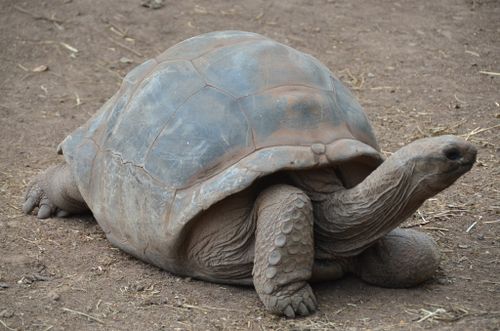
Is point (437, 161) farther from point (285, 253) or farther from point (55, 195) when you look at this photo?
point (55, 195)

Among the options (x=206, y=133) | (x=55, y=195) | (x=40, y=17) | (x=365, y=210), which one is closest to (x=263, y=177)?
(x=206, y=133)

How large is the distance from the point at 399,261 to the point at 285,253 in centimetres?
71

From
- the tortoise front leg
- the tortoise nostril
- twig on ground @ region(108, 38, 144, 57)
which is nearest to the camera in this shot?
the tortoise nostril

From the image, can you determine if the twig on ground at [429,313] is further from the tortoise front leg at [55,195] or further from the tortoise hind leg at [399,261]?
the tortoise front leg at [55,195]

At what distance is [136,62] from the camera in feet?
27.3

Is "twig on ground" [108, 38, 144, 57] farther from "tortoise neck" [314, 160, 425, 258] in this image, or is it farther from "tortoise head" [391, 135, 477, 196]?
"tortoise head" [391, 135, 477, 196]

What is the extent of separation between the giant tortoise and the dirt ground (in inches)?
6.8

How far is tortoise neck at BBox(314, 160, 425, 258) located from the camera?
4070mm

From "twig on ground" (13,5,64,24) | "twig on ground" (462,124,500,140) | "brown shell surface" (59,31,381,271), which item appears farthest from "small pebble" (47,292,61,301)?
"twig on ground" (13,5,64,24)

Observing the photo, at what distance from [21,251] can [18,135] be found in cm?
216

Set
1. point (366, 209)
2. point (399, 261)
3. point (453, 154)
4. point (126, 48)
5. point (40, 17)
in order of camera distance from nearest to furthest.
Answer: point (453, 154) → point (366, 209) → point (399, 261) → point (126, 48) → point (40, 17)

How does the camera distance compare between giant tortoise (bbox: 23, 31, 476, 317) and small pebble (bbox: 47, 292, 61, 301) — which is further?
small pebble (bbox: 47, 292, 61, 301)

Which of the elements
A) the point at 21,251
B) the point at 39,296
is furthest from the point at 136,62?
the point at 39,296

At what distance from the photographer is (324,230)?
14.4ft
